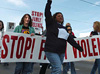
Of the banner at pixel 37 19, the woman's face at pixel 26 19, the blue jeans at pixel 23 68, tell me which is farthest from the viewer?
the banner at pixel 37 19

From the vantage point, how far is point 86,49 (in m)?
4.18

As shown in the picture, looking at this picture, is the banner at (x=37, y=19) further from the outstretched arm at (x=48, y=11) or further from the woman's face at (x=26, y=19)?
Result: the outstretched arm at (x=48, y=11)

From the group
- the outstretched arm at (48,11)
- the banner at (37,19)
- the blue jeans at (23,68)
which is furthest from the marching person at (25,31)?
the banner at (37,19)

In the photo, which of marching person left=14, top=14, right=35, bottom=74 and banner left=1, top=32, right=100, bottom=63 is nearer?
marching person left=14, top=14, right=35, bottom=74

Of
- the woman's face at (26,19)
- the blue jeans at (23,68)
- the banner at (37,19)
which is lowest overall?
the blue jeans at (23,68)

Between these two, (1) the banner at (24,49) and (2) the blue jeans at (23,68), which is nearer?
(2) the blue jeans at (23,68)

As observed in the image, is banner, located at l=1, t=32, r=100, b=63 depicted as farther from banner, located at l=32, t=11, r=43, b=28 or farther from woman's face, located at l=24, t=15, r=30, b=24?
banner, located at l=32, t=11, r=43, b=28

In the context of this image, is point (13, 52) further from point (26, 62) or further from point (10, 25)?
point (10, 25)

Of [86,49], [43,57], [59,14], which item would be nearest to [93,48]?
[86,49]

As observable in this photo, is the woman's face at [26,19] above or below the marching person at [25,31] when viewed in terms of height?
above

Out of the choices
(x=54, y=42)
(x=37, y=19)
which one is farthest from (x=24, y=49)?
(x=37, y=19)

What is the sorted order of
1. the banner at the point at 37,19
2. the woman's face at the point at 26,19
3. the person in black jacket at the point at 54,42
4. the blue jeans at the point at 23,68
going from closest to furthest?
the person in black jacket at the point at 54,42
the blue jeans at the point at 23,68
the woman's face at the point at 26,19
the banner at the point at 37,19

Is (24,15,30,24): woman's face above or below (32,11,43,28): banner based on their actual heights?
below

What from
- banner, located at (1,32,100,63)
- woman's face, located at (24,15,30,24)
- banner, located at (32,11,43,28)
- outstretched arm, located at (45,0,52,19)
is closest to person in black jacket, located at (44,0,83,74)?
outstretched arm, located at (45,0,52,19)
